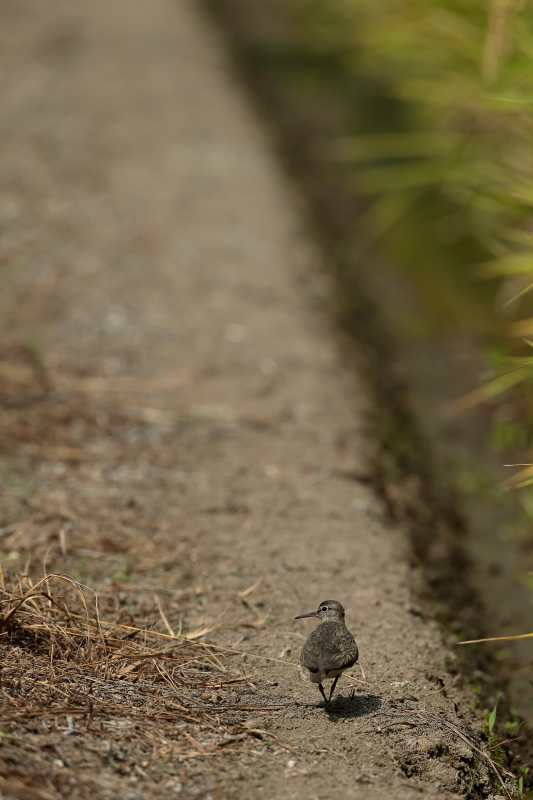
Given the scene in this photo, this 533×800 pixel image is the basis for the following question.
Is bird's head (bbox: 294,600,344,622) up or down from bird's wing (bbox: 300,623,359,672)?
down

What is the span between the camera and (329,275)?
4.54m

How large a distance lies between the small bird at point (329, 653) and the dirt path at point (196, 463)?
14 centimetres

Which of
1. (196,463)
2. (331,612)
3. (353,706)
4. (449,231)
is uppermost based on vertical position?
(331,612)

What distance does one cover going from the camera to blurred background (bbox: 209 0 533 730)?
292 centimetres

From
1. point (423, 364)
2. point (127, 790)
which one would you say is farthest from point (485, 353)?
point (127, 790)

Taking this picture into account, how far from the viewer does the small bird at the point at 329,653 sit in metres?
1.83

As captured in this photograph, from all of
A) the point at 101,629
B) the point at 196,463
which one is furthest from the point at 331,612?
the point at 196,463

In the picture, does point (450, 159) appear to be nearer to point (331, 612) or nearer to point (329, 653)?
point (331, 612)

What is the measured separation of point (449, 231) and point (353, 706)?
11.6ft

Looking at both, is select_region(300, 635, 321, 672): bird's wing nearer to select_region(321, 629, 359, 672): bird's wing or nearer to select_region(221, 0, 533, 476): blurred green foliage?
select_region(321, 629, 359, 672): bird's wing

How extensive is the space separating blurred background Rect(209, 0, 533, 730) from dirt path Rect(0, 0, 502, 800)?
33 cm

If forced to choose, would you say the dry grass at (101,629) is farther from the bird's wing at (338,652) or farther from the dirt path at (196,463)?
the bird's wing at (338,652)

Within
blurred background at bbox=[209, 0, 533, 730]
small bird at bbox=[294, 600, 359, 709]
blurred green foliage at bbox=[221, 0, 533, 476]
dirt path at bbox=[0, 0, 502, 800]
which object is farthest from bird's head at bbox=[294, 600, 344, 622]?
blurred green foliage at bbox=[221, 0, 533, 476]

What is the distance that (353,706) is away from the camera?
6.45 ft
